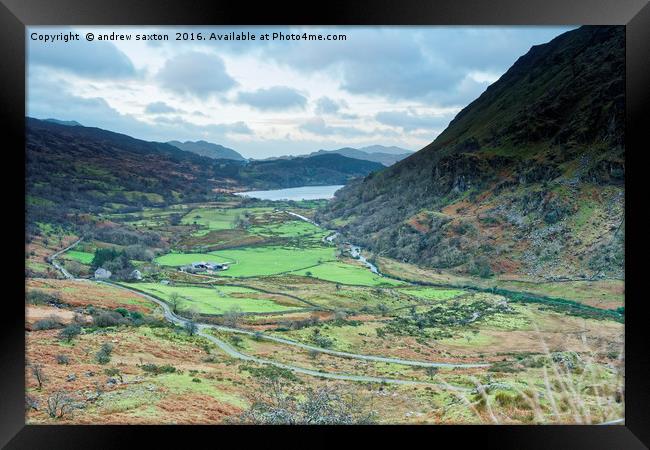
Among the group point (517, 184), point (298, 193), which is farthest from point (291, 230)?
point (517, 184)

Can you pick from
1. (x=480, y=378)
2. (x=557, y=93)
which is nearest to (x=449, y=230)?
(x=480, y=378)

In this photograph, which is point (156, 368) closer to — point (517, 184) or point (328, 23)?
point (328, 23)

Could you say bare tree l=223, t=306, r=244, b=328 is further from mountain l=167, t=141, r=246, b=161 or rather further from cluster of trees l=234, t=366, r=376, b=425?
mountain l=167, t=141, r=246, b=161

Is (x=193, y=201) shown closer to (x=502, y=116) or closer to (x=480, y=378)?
(x=480, y=378)

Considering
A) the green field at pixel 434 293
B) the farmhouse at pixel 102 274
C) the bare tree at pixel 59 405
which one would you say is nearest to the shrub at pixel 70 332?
the bare tree at pixel 59 405

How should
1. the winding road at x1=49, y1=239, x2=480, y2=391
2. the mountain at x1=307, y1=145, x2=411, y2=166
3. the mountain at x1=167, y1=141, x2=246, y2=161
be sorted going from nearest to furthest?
1. the winding road at x1=49, y1=239, x2=480, y2=391
2. the mountain at x1=167, y1=141, x2=246, y2=161
3. the mountain at x1=307, y1=145, x2=411, y2=166

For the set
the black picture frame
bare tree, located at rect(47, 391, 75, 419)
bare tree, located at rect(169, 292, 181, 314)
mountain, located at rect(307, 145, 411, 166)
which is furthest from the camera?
mountain, located at rect(307, 145, 411, 166)

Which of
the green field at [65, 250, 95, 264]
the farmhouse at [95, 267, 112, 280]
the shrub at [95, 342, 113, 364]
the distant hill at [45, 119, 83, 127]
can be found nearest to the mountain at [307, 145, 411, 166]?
the distant hill at [45, 119, 83, 127]

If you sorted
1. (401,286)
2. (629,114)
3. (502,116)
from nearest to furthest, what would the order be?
(629,114) < (401,286) < (502,116)
